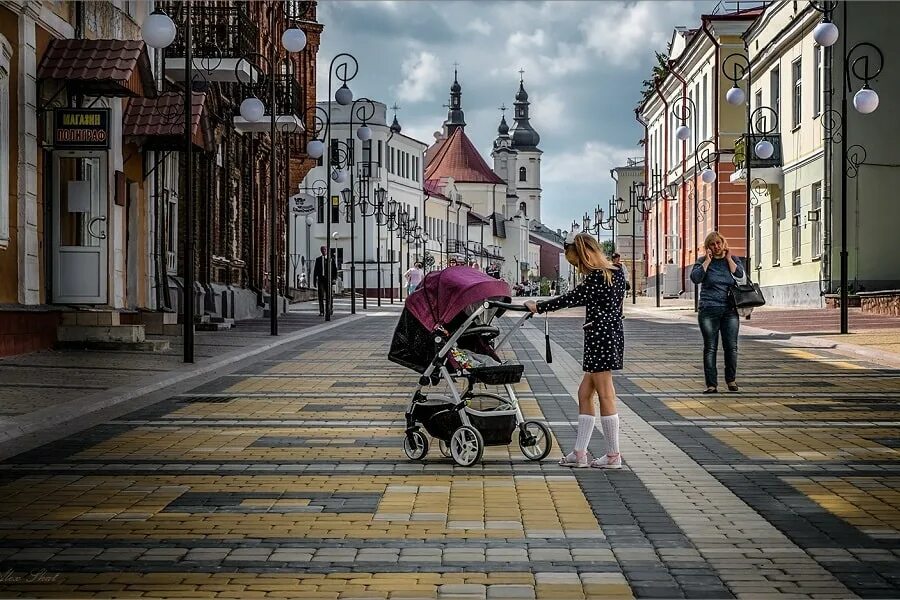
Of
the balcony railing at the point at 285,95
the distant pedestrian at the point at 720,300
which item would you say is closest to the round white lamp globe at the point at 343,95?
the balcony railing at the point at 285,95

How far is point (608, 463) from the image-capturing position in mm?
9305

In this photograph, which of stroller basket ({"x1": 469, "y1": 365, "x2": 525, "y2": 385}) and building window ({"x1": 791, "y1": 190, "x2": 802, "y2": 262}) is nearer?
stroller basket ({"x1": 469, "y1": 365, "x2": 525, "y2": 385})

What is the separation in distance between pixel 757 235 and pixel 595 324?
39.5 m

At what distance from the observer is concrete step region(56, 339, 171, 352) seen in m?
20.6

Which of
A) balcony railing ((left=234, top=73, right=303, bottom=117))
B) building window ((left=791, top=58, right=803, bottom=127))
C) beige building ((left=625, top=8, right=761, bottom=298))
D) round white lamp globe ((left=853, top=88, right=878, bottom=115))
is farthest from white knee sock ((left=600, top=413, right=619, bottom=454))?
beige building ((left=625, top=8, right=761, bottom=298))

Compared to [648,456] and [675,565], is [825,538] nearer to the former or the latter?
[675,565]

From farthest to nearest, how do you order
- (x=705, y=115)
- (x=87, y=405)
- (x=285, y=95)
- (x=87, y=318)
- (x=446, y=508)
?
1. (x=705, y=115)
2. (x=285, y=95)
3. (x=87, y=318)
4. (x=87, y=405)
5. (x=446, y=508)

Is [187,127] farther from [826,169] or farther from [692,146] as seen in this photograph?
[692,146]

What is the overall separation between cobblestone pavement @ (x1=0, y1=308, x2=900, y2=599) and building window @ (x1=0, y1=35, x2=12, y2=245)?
6.68m

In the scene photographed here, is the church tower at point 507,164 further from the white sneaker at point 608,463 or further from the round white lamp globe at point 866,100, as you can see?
the white sneaker at point 608,463

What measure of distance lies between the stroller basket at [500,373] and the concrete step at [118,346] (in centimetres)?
1257

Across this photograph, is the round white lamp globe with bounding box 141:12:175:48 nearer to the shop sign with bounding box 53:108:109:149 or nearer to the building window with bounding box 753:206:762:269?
the shop sign with bounding box 53:108:109:149

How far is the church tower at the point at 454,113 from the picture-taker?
176 meters

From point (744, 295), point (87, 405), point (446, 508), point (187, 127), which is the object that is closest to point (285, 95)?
point (187, 127)
